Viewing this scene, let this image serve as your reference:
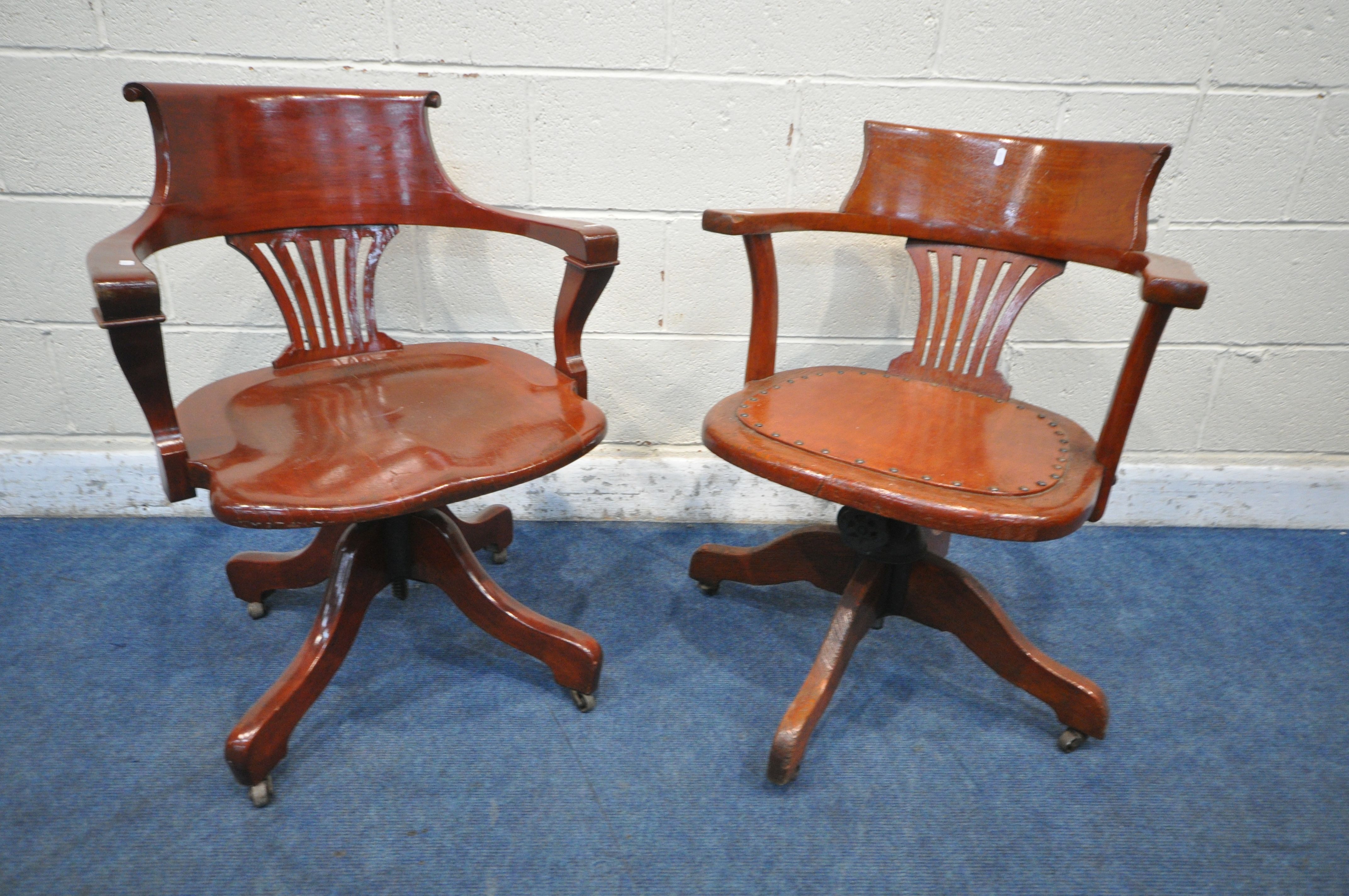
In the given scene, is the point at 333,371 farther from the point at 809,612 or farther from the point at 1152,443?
the point at 1152,443

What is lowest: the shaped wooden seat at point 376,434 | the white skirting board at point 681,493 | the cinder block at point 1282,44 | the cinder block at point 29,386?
the white skirting board at point 681,493

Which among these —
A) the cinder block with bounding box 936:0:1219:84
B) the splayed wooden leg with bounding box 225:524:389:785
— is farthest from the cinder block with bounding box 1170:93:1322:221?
the splayed wooden leg with bounding box 225:524:389:785

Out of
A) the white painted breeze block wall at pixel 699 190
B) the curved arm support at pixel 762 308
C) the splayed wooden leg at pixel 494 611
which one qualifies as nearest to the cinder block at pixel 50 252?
the white painted breeze block wall at pixel 699 190

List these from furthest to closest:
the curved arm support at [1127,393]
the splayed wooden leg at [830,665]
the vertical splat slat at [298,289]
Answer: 1. the vertical splat slat at [298,289]
2. the splayed wooden leg at [830,665]
3. the curved arm support at [1127,393]

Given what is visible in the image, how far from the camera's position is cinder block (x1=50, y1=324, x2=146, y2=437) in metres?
1.73

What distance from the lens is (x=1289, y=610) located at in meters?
1.65

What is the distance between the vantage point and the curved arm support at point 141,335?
905mm

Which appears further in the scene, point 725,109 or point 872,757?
point 725,109

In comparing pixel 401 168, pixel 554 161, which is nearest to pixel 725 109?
pixel 554 161

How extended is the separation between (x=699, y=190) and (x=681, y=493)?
680mm

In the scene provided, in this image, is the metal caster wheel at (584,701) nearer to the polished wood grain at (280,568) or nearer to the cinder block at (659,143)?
the polished wood grain at (280,568)

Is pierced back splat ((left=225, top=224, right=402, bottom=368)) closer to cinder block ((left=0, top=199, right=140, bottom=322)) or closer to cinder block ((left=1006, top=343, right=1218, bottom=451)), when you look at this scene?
cinder block ((left=0, top=199, right=140, bottom=322))

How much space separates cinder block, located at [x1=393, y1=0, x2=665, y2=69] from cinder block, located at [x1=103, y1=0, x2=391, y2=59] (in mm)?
70

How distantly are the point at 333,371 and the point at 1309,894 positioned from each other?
161cm
